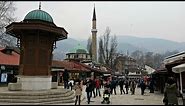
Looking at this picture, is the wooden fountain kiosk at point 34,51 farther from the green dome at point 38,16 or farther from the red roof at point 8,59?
the red roof at point 8,59

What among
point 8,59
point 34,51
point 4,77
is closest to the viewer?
point 34,51

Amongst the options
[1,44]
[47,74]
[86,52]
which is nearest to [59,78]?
[1,44]

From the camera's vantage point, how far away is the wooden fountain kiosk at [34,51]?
18828 mm

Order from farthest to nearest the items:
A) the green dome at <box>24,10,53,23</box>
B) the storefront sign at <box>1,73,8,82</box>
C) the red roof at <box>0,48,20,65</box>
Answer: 1. the red roof at <box>0,48,20,65</box>
2. the storefront sign at <box>1,73,8,82</box>
3. the green dome at <box>24,10,53,23</box>

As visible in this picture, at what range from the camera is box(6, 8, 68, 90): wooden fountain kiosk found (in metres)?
18.8

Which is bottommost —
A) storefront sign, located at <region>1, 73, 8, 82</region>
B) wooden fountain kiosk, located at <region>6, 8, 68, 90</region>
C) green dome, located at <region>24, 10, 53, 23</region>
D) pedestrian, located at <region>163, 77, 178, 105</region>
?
pedestrian, located at <region>163, 77, 178, 105</region>

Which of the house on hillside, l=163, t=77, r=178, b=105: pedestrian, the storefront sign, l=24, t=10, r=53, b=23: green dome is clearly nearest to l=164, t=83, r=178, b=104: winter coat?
l=163, t=77, r=178, b=105: pedestrian

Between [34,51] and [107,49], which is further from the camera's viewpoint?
[107,49]

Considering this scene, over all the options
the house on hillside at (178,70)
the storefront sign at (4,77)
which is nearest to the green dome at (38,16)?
the house on hillside at (178,70)

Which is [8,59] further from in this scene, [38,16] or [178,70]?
[178,70]

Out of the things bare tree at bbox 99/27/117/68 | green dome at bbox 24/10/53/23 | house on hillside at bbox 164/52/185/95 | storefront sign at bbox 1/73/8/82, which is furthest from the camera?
bare tree at bbox 99/27/117/68

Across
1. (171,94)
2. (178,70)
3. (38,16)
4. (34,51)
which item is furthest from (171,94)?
(38,16)

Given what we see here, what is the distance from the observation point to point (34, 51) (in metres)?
19.4

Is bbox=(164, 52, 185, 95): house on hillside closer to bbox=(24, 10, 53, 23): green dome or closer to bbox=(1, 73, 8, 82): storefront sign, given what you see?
bbox=(24, 10, 53, 23): green dome
